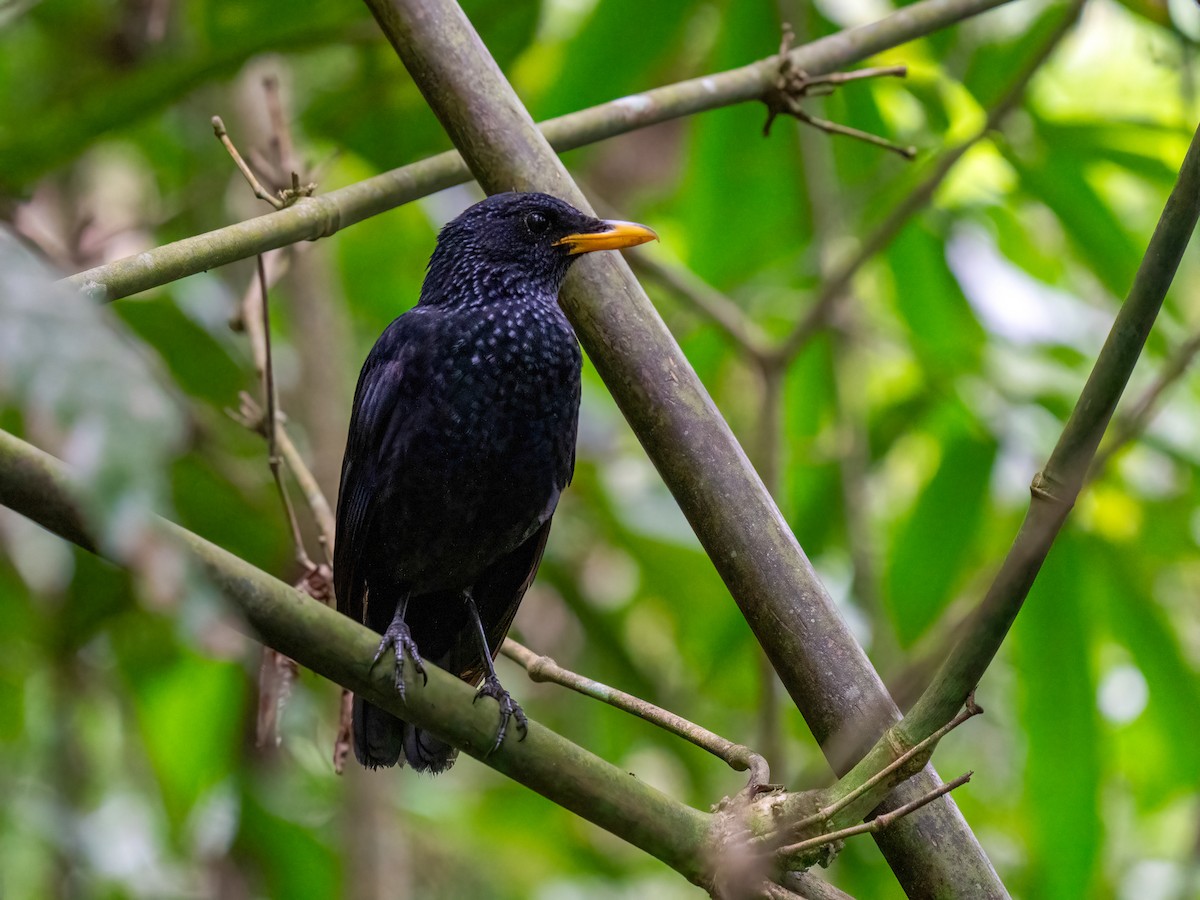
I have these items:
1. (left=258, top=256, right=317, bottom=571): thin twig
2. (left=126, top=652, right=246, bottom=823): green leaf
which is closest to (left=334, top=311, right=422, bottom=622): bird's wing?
(left=258, top=256, right=317, bottom=571): thin twig

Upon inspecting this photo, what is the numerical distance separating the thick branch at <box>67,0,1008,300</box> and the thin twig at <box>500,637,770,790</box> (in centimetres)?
87

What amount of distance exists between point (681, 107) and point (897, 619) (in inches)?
65.2

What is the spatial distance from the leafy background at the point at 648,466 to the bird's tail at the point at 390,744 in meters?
0.29

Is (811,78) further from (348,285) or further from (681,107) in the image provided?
(348,285)

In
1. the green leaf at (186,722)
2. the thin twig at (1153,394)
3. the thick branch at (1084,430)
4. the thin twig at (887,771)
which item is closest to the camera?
the thick branch at (1084,430)

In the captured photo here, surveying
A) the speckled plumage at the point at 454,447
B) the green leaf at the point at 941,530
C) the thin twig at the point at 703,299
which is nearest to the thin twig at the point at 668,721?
the speckled plumage at the point at 454,447

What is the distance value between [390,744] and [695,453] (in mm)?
1094

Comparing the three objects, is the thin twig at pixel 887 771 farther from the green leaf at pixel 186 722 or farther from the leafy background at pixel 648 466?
the green leaf at pixel 186 722

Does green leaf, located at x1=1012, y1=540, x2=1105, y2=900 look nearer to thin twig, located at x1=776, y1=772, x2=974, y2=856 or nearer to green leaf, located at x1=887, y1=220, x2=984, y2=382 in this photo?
green leaf, located at x1=887, y1=220, x2=984, y2=382

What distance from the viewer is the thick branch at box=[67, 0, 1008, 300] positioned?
6.08 ft

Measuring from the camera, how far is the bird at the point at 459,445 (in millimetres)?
2635

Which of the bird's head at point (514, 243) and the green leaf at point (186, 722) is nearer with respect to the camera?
the bird's head at point (514, 243)

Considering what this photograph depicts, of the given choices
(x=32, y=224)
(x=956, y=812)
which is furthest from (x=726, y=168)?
(x=956, y=812)

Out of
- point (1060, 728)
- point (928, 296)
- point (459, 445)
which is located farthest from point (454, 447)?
point (928, 296)
